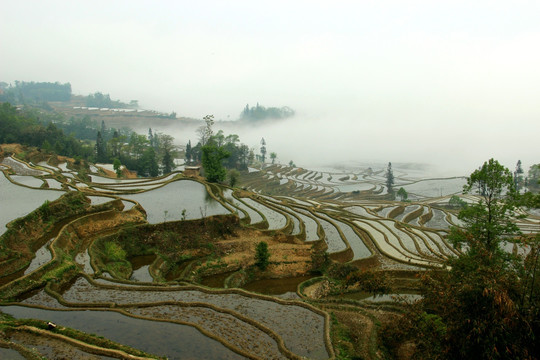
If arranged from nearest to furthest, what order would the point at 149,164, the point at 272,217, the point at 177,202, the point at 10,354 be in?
the point at 10,354 < the point at 177,202 < the point at 272,217 < the point at 149,164

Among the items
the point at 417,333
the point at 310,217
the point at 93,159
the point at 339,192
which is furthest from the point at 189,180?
the point at 339,192

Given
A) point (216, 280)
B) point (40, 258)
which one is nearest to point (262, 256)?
point (216, 280)

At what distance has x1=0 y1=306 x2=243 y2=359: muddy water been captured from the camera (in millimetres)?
9383

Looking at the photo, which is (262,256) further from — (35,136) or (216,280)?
(35,136)

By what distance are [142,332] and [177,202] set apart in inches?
655

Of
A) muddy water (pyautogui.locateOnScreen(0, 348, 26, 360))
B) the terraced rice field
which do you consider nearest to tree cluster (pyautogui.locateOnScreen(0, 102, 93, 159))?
the terraced rice field

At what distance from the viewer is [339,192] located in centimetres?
7269

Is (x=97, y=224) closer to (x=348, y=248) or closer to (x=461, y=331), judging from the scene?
(x=348, y=248)

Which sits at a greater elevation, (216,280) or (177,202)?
(177,202)

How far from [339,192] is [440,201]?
70.5 ft

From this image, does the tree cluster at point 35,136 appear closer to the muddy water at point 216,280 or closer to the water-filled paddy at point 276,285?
the muddy water at point 216,280

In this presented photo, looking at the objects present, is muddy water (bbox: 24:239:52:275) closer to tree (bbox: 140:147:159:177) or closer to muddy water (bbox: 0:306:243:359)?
muddy water (bbox: 0:306:243:359)

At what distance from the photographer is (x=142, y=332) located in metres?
10.3

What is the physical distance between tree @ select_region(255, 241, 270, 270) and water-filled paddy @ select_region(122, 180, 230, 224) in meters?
5.47
